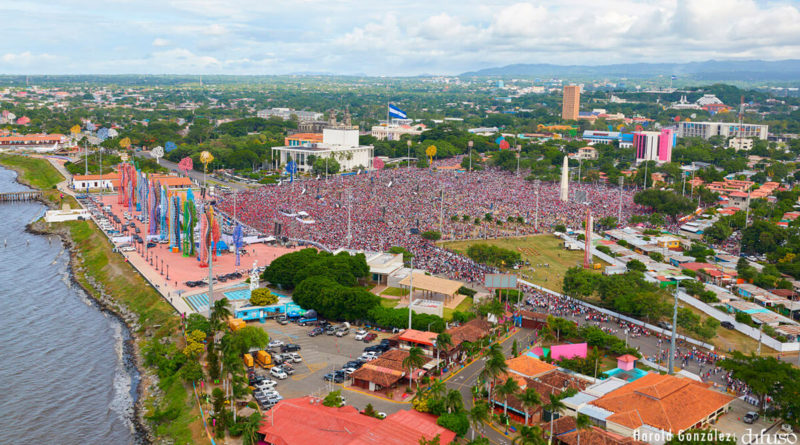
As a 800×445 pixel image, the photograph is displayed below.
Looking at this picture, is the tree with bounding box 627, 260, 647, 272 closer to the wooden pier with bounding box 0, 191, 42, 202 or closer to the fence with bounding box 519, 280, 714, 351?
the fence with bounding box 519, 280, 714, 351

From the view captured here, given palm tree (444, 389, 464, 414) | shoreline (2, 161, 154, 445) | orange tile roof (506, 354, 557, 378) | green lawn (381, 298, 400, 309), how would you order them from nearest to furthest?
palm tree (444, 389, 464, 414) → shoreline (2, 161, 154, 445) → orange tile roof (506, 354, 557, 378) → green lawn (381, 298, 400, 309)

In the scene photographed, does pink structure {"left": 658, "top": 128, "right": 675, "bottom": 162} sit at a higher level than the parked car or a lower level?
higher

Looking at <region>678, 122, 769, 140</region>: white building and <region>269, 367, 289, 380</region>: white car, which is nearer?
<region>269, 367, 289, 380</region>: white car

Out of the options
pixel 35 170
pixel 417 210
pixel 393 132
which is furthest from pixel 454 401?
pixel 393 132

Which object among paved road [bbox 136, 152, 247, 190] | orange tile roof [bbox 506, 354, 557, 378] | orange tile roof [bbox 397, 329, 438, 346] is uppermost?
paved road [bbox 136, 152, 247, 190]

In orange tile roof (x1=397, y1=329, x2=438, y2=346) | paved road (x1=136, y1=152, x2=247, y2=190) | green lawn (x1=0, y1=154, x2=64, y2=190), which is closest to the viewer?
orange tile roof (x1=397, y1=329, x2=438, y2=346)

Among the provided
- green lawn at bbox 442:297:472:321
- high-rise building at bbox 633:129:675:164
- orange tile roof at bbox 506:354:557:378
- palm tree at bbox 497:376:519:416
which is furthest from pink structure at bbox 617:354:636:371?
high-rise building at bbox 633:129:675:164

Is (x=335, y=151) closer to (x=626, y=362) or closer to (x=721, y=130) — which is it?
(x=626, y=362)
